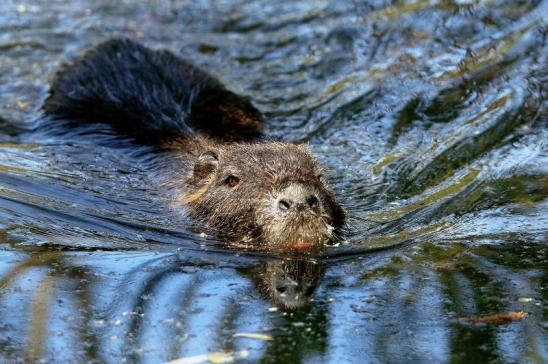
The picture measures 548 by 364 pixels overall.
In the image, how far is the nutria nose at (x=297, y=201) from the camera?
16.0ft

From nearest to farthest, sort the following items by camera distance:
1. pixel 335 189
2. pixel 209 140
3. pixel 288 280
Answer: pixel 288 280 → pixel 335 189 → pixel 209 140

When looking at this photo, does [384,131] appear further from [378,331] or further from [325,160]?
[378,331]

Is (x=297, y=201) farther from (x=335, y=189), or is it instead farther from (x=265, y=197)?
(x=335, y=189)

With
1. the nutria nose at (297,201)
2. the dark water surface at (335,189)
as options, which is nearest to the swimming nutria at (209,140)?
the nutria nose at (297,201)

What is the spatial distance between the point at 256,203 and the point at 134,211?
1.09m

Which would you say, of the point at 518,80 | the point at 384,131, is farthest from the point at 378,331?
the point at 518,80

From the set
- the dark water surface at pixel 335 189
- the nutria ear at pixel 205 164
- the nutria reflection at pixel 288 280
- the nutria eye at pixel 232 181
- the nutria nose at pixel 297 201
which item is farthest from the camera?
the nutria ear at pixel 205 164

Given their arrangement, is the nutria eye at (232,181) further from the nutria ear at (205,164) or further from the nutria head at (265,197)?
the nutria ear at (205,164)

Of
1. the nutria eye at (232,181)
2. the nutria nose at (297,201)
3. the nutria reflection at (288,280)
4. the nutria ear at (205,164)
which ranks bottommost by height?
the nutria reflection at (288,280)

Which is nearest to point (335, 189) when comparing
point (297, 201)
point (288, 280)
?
point (297, 201)

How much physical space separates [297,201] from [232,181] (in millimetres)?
776

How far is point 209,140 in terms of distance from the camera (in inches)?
272

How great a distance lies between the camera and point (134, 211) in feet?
19.6

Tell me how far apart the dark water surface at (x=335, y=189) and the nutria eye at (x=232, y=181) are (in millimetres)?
355
